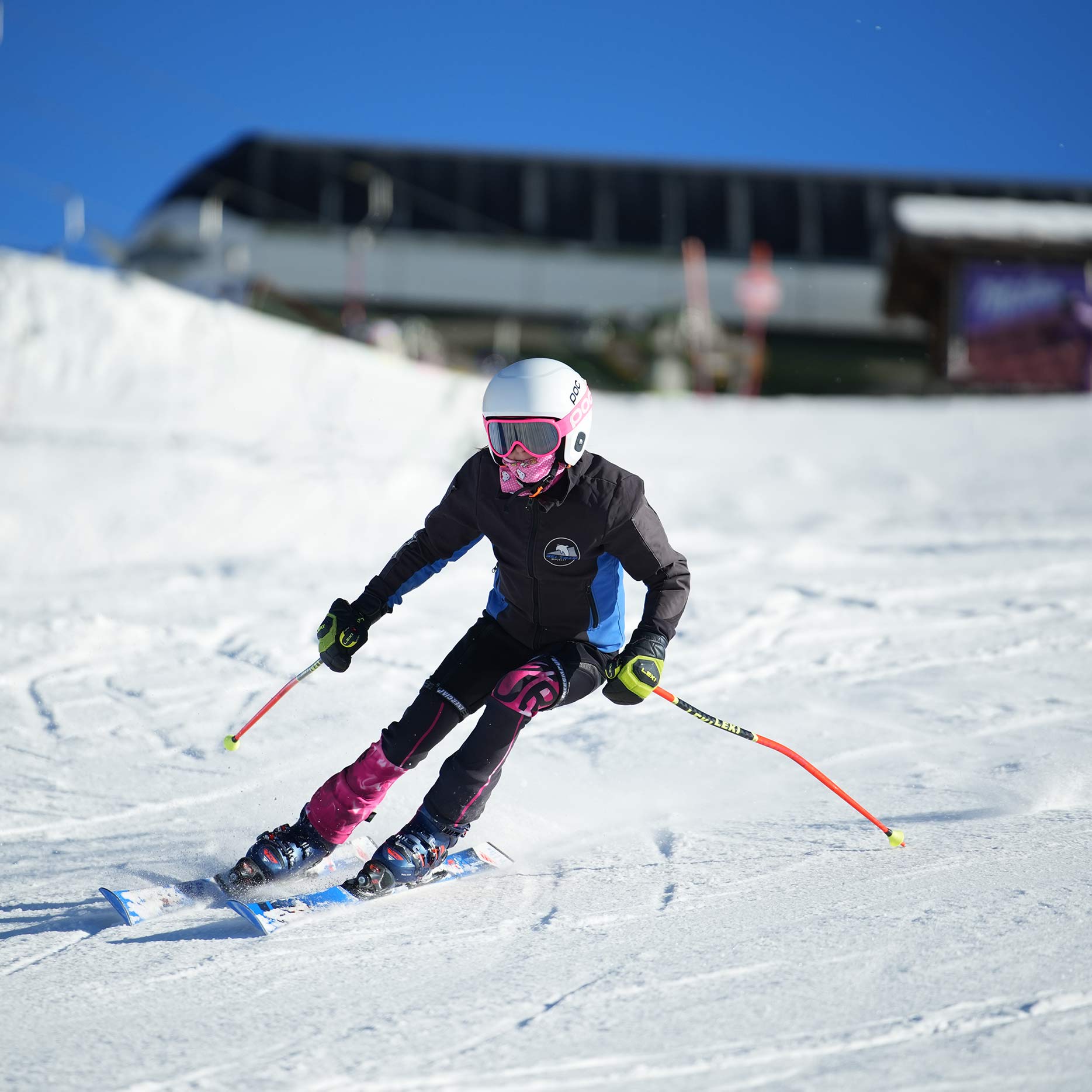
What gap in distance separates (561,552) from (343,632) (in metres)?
0.76

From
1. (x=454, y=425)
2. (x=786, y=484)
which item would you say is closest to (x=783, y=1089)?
(x=786, y=484)

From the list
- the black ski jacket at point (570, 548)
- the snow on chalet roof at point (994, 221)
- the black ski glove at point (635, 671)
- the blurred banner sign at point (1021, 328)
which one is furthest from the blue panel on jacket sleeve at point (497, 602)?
the snow on chalet roof at point (994, 221)

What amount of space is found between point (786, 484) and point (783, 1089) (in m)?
9.28

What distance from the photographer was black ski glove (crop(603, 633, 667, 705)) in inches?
125

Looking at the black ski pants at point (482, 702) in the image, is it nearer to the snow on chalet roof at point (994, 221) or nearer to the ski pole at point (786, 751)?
the ski pole at point (786, 751)

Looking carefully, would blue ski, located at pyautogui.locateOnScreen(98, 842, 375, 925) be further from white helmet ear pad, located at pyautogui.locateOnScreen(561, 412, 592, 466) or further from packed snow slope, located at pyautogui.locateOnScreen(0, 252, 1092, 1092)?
white helmet ear pad, located at pyautogui.locateOnScreen(561, 412, 592, 466)

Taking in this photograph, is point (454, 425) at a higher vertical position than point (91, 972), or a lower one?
higher

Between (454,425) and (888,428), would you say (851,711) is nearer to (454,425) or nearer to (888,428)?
(454,425)

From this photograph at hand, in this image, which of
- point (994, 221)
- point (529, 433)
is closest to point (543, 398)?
point (529, 433)

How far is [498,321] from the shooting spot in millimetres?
24938

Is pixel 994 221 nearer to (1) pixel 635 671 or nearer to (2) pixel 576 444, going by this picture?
(2) pixel 576 444

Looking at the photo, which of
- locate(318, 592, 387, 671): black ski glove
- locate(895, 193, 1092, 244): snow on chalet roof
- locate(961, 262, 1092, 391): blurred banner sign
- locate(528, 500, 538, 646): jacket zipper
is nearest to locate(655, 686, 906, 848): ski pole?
locate(528, 500, 538, 646): jacket zipper

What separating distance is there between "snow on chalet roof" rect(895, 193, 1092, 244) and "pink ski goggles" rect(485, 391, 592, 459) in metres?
14.9

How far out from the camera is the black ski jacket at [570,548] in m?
3.28
